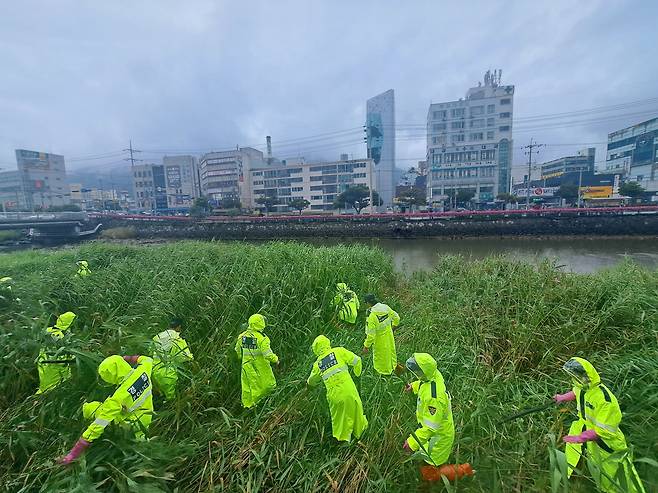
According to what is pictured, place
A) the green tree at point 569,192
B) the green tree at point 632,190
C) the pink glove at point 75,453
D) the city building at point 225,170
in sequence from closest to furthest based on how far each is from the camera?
the pink glove at point 75,453, the green tree at point 632,190, the green tree at point 569,192, the city building at point 225,170

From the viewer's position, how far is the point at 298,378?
3.30 metres

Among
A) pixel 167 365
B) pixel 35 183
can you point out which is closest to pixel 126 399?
pixel 167 365

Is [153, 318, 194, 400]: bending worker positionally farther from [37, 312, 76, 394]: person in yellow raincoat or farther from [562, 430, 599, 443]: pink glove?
[562, 430, 599, 443]: pink glove

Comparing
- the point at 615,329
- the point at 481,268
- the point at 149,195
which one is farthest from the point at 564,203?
the point at 149,195

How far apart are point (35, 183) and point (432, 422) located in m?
72.0

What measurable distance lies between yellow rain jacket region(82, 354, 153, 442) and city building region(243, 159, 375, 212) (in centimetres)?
5196

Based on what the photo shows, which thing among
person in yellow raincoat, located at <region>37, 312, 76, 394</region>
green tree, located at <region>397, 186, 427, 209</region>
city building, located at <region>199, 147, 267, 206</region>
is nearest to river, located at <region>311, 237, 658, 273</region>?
person in yellow raincoat, located at <region>37, 312, 76, 394</region>

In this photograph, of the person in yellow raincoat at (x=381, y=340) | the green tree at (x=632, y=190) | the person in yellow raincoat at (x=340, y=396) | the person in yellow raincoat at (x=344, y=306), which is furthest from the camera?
the green tree at (x=632, y=190)

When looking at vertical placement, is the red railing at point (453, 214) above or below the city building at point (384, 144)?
below

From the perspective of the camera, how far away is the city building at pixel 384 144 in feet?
210

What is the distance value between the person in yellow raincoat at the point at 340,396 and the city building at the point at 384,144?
203ft

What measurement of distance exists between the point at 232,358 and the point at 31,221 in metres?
35.3

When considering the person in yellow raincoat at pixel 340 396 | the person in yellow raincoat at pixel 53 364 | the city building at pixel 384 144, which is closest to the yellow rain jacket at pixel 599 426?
the person in yellow raincoat at pixel 340 396

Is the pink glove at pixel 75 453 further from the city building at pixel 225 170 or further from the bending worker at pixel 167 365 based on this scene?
the city building at pixel 225 170
